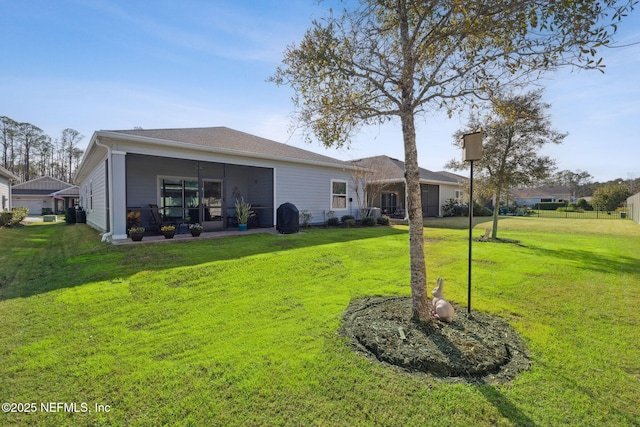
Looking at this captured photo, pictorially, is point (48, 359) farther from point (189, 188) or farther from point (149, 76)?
point (189, 188)

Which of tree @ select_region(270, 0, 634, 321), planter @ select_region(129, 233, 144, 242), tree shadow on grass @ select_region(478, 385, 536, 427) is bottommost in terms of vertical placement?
tree shadow on grass @ select_region(478, 385, 536, 427)

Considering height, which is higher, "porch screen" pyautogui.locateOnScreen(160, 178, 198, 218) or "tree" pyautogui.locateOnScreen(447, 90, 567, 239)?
"tree" pyautogui.locateOnScreen(447, 90, 567, 239)

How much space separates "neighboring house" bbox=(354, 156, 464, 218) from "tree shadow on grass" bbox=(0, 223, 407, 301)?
10716 millimetres

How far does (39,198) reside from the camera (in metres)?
35.8

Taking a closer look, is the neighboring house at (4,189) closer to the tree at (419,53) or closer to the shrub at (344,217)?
the shrub at (344,217)

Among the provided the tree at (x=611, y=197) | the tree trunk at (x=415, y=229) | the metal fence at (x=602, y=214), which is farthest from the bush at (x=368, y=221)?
the tree at (x=611, y=197)

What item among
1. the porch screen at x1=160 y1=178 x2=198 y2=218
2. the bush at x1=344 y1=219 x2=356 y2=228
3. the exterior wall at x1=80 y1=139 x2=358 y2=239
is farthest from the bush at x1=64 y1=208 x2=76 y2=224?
the bush at x1=344 y1=219 x2=356 y2=228

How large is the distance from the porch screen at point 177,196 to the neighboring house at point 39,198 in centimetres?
3034

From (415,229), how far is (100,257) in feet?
22.9

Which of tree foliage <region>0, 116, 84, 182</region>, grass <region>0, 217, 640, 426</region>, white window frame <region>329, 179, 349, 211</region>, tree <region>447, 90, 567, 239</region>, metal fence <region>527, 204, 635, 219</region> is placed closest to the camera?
grass <region>0, 217, 640, 426</region>

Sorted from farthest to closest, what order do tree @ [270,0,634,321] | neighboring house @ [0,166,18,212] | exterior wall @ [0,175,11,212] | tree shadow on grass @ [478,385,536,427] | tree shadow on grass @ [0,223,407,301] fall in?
exterior wall @ [0,175,11,212], neighboring house @ [0,166,18,212], tree shadow on grass @ [0,223,407,301], tree @ [270,0,634,321], tree shadow on grass @ [478,385,536,427]

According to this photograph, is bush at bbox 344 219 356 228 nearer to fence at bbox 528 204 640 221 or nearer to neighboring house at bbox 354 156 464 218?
neighboring house at bbox 354 156 464 218

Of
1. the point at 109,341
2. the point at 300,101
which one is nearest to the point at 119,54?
the point at 300,101

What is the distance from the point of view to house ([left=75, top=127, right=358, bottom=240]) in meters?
9.06
